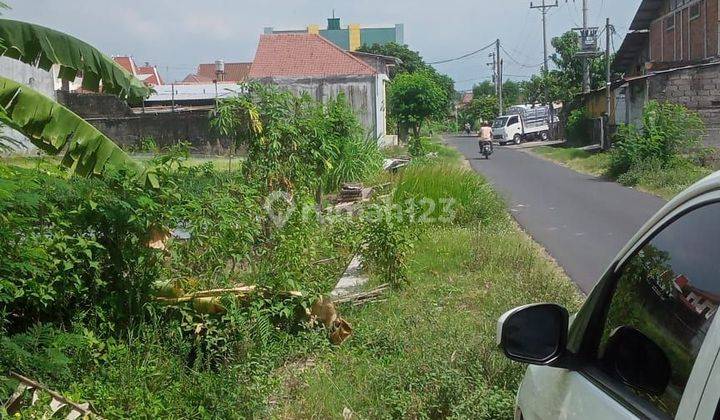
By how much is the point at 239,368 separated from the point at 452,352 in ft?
4.52

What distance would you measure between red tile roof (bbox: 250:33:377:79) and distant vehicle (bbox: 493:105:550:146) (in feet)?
59.8

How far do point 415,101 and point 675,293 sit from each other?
32.7 meters

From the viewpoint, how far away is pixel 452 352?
544cm

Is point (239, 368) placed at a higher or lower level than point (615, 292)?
lower

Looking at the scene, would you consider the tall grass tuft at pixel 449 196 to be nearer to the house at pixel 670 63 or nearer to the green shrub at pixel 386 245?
the green shrub at pixel 386 245

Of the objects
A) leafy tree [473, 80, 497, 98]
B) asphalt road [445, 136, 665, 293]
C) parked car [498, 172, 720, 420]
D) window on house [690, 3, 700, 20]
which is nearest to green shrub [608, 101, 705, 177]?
asphalt road [445, 136, 665, 293]

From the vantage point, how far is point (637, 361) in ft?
7.13

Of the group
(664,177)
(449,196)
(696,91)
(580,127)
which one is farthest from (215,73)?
(449,196)

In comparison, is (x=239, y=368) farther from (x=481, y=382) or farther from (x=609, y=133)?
(x=609, y=133)

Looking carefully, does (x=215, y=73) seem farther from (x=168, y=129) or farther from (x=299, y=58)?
(x=168, y=129)

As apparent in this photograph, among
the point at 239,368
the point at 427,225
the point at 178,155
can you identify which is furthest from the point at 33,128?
the point at 427,225

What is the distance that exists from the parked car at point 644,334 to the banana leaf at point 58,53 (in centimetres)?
646

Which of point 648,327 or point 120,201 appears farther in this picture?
point 120,201

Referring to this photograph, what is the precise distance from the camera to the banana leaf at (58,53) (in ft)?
25.6
